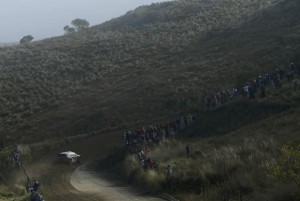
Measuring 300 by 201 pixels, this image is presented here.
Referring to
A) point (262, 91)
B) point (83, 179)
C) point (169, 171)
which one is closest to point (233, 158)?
point (169, 171)

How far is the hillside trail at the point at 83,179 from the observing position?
2752cm

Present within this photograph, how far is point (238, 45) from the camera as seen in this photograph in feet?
227

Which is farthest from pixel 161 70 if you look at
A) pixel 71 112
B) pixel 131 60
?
pixel 71 112

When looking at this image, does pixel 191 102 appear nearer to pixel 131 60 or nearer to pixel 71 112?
pixel 71 112

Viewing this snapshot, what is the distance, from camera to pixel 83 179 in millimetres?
32875

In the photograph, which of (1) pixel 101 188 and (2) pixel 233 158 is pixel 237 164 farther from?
(1) pixel 101 188

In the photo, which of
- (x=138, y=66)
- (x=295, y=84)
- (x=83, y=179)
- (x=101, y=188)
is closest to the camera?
(x=101, y=188)

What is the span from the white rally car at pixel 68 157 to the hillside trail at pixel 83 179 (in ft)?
2.03

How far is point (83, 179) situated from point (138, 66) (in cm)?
3998

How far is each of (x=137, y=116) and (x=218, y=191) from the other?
88.5ft

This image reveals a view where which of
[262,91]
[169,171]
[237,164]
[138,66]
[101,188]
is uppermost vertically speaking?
[138,66]

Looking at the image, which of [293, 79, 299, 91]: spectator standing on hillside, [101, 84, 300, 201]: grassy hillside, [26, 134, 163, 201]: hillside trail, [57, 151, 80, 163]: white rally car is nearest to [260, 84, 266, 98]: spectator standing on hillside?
[101, 84, 300, 201]: grassy hillside

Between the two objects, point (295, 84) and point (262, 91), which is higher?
point (295, 84)

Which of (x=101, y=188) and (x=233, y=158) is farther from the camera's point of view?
(x=101, y=188)
